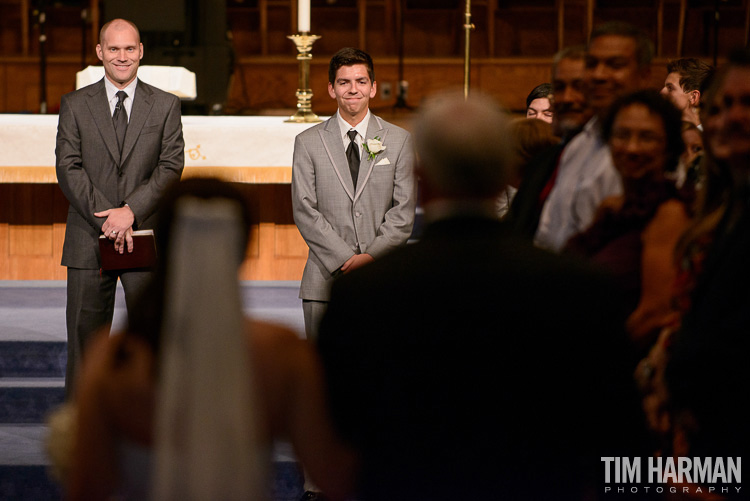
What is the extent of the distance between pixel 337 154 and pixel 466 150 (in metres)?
2.33

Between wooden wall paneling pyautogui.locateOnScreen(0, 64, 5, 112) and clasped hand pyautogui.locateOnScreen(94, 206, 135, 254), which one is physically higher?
wooden wall paneling pyautogui.locateOnScreen(0, 64, 5, 112)

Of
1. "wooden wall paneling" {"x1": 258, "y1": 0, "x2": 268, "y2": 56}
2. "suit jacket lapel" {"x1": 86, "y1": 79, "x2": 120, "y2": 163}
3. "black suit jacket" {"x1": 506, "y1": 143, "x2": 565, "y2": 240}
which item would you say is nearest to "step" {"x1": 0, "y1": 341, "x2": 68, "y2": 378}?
"suit jacket lapel" {"x1": 86, "y1": 79, "x2": 120, "y2": 163}

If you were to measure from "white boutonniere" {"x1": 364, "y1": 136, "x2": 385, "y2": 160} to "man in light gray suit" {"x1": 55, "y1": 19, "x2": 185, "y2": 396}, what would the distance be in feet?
2.89

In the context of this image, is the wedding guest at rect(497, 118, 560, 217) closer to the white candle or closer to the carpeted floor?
the carpeted floor

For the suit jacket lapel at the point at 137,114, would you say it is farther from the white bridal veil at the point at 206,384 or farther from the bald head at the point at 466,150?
the white bridal veil at the point at 206,384

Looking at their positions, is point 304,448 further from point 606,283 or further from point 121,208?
point 121,208

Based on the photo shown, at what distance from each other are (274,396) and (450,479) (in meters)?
0.32

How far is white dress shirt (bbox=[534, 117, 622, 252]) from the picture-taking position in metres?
2.17

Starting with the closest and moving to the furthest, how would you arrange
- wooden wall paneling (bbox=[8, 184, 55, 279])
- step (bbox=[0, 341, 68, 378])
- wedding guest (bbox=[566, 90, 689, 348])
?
1. wedding guest (bbox=[566, 90, 689, 348])
2. step (bbox=[0, 341, 68, 378])
3. wooden wall paneling (bbox=[8, 184, 55, 279])

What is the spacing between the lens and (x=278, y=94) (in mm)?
11688

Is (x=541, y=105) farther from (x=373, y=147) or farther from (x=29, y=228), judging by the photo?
(x=29, y=228)

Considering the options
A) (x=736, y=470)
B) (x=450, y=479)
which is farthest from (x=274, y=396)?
(x=736, y=470)

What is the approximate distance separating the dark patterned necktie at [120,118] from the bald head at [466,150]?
279cm

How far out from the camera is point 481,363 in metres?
1.57
